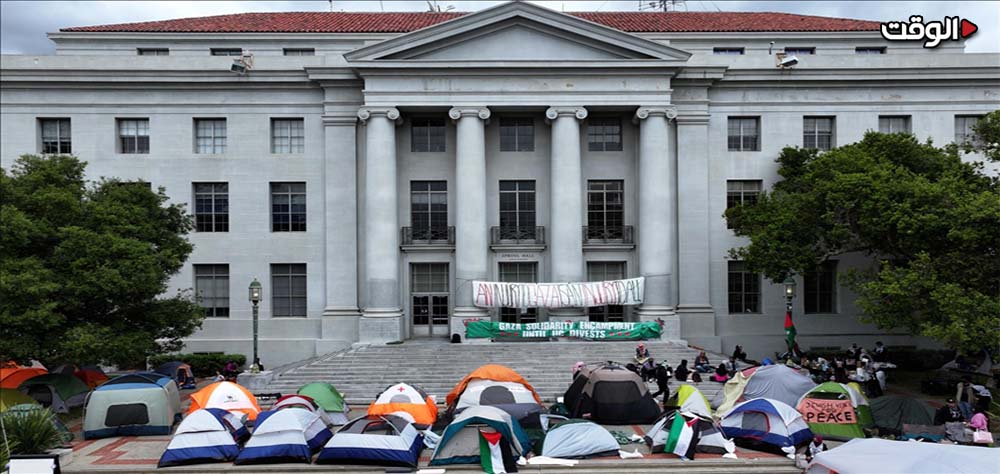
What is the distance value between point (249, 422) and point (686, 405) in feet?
42.9

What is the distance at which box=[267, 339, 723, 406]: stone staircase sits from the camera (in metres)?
27.0

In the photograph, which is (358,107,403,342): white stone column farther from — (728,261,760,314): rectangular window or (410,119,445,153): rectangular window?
(728,261,760,314): rectangular window

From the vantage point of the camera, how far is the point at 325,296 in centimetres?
3538

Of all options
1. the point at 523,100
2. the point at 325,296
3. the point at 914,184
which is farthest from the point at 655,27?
the point at 325,296

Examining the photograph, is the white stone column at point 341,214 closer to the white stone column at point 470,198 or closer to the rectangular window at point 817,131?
the white stone column at point 470,198

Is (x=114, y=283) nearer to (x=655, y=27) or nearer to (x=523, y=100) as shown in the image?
(x=523, y=100)

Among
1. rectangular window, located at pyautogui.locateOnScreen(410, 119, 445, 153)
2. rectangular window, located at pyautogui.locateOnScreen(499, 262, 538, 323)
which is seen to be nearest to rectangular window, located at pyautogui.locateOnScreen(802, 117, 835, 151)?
rectangular window, located at pyautogui.locateOnScreen(499, 262, 538, 323)

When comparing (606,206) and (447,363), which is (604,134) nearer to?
(606,206)

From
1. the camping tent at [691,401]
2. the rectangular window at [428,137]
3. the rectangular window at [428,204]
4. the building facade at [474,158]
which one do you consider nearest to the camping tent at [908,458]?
the camping tent at [691,401]

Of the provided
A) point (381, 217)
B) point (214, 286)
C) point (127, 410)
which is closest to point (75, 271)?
point (127, 410)

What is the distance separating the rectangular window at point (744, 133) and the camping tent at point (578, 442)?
74.4ft

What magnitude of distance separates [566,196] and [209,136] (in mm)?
18641

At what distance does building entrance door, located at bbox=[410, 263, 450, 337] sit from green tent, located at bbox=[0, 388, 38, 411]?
17332 mm

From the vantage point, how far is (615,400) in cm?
2105
